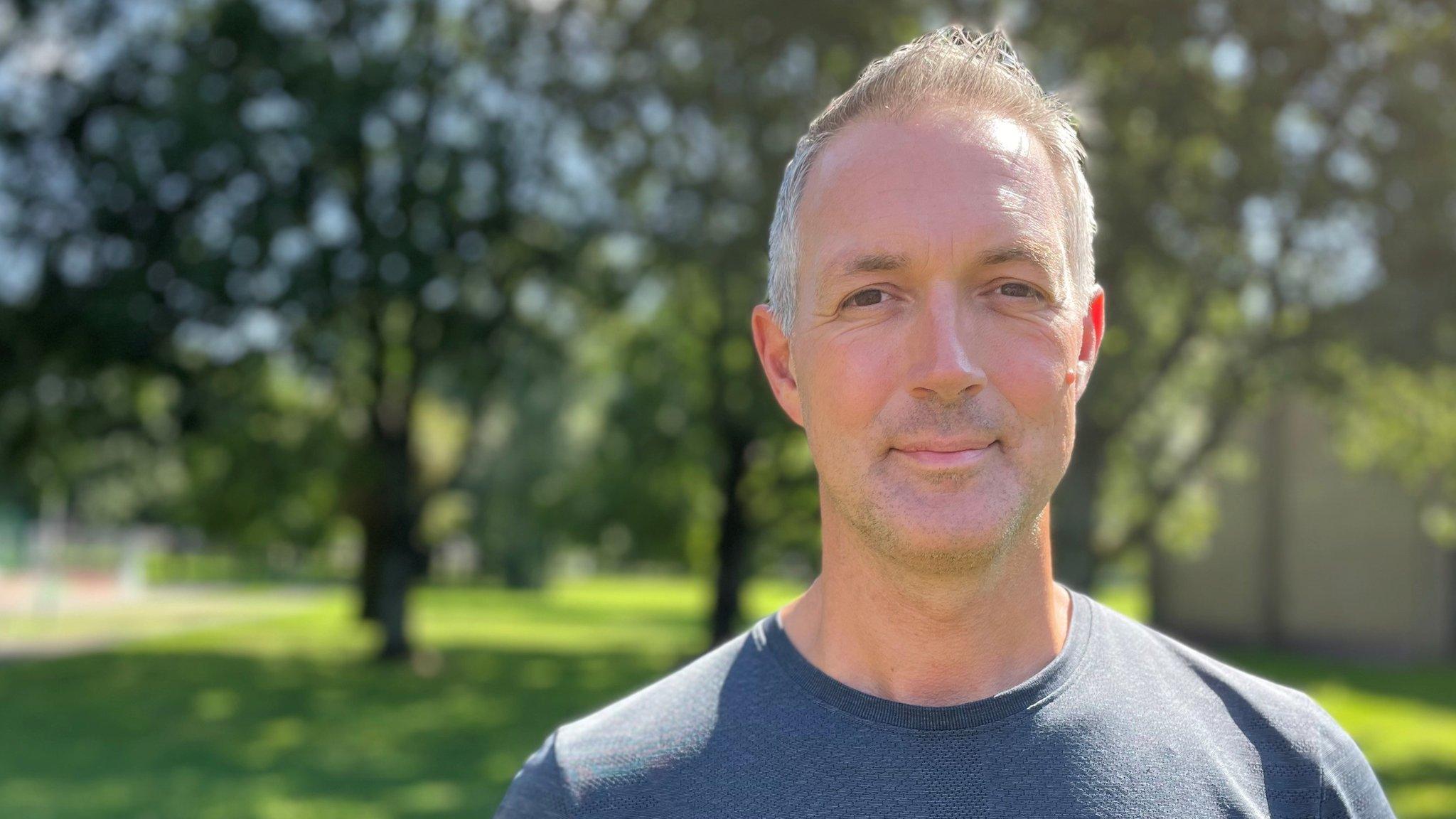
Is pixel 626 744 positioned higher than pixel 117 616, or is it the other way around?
pixel 626 744

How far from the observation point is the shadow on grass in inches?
430

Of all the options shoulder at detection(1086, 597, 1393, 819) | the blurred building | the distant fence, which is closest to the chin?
shoulder at detection(1086, 597, 1393, 819)

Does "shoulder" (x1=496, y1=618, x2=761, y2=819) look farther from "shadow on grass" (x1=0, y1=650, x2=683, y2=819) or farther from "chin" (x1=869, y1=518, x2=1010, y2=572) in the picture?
"shadow on grass" (x1=0, y1=650, x2=683, y2=819)

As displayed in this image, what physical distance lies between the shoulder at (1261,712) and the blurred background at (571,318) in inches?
376

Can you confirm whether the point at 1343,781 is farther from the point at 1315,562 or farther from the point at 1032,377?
the point at 1315,562

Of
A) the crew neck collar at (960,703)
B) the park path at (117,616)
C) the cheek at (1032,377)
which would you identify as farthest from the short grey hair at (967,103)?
the park path at (117,616)

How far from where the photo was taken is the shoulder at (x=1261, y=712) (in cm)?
175

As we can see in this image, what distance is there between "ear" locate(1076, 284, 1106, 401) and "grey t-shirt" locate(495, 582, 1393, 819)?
0.34 meters

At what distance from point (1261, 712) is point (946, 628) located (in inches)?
17.2

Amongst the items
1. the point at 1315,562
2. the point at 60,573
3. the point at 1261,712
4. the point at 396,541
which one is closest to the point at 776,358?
the point at 1261,712

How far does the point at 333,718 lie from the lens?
52.1ft

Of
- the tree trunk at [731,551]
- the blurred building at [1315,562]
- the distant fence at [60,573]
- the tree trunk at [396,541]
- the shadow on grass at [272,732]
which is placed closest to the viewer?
the shadow on grass at [272,732]

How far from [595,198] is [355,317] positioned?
4.50m

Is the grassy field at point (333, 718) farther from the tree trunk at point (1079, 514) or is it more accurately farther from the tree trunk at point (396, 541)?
the tree trunk at point (1079, 514)
